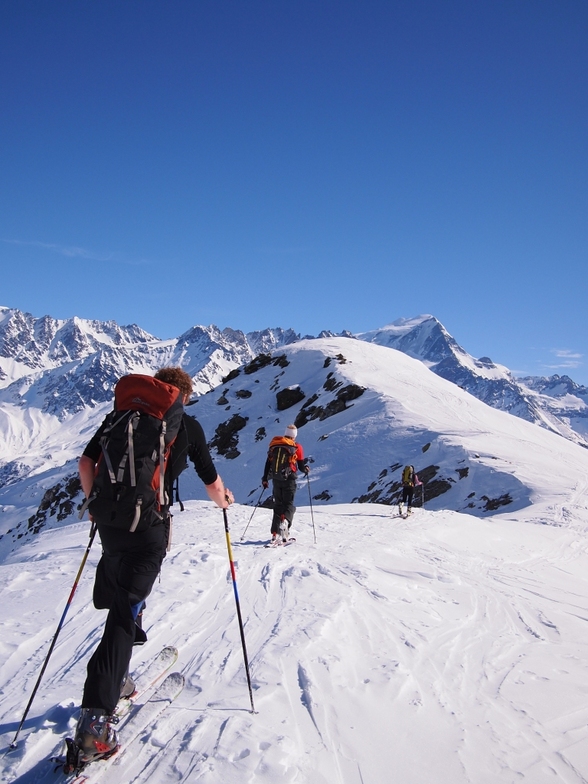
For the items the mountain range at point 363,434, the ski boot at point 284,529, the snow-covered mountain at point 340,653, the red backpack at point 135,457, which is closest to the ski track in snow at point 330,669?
the snow-covered mountain at point 340,653

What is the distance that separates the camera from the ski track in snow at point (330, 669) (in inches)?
131

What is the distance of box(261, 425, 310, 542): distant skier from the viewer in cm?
1071

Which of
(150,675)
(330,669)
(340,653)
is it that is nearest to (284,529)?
(340,653)

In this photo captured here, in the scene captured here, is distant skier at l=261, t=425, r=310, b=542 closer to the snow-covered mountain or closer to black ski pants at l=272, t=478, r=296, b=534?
black ski pants at l=272, t=478, r=296, b=534

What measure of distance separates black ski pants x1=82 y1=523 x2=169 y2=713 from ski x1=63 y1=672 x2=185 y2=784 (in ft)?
1.22

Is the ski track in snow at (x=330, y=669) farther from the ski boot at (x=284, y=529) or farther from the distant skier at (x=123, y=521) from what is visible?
the ski boot at (x=284, y=529)

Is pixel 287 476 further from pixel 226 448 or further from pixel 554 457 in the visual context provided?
pixel 226 448

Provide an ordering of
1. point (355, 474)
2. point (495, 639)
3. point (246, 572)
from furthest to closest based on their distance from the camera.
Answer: point (355, 474), point (246, 572), point (495, 639)

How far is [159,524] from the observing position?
360cm

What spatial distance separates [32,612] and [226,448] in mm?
40341

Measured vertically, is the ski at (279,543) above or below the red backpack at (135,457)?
below

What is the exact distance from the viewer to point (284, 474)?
10.8 metres

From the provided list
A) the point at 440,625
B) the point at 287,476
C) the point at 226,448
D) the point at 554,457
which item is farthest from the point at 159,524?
the point at 226,448

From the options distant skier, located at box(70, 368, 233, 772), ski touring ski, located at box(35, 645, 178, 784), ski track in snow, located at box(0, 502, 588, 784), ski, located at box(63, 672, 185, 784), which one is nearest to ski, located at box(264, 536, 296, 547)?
ski track in snow, located at box(0, 502, 588, 784)
